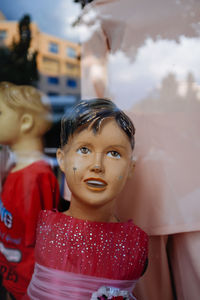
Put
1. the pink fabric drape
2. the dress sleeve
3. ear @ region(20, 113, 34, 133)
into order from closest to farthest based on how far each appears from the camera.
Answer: the pink fabric drape
the dress sleeve
ear @ region(20, 113, 34, 133)

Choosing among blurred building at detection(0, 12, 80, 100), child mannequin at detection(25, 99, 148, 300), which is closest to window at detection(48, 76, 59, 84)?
blurred building at detection(0, 12, 80, 100)

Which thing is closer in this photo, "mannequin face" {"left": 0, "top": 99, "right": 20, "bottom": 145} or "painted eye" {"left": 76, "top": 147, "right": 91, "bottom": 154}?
"painted eye" {"left": 76, "top": 147, "right": 91, "bottom": 154}

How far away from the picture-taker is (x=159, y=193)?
2.79ft

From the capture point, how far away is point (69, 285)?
676 mm

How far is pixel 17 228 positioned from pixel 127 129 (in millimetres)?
441

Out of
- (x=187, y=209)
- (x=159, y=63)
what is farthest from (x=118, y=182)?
(x=159, y=63)

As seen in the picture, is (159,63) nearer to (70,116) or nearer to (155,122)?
(155,122)

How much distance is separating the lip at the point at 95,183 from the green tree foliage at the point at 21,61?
0.46 meters

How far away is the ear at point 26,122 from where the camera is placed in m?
0.91

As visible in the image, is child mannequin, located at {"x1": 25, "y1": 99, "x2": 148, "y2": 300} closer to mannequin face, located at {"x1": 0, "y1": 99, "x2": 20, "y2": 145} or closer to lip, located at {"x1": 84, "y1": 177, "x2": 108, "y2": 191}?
lip, located at {"x1": 84, "y1": 177, "x2": 108, "y2": 191}

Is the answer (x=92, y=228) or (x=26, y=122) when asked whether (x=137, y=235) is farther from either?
(x=26, y=122)

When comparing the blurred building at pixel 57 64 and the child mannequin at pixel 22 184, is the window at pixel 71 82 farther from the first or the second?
the child mannequin at pixel 22 184

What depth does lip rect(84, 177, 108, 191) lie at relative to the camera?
673 mm

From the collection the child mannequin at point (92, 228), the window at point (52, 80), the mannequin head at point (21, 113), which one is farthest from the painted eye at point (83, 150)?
the window at point (52, 80)
